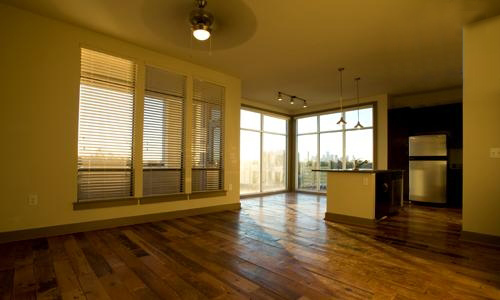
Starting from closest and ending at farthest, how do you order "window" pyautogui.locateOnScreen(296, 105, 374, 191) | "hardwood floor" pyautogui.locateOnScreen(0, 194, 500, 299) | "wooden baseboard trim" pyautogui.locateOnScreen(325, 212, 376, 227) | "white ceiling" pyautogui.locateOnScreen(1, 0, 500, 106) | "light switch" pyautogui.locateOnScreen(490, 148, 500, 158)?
"hardwood floor" pyautogui.locateOnScreen(0, 194, 500, 299), "white ceiling" pyautogui.locateOnScreen(1, 0, 500, 106), "light switch" pyautogui.locateOnScreen(490, 148, 500, 158), "wooden baseboard trim" pyautogui.locateOnScreen(325, 212, 376, 227), "window" pyautogui.locateOnScreen(296, 105, 374, 191)

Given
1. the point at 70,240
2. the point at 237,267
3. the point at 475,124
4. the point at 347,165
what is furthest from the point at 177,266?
the point at 347,165

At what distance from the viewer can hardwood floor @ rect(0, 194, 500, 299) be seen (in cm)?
200

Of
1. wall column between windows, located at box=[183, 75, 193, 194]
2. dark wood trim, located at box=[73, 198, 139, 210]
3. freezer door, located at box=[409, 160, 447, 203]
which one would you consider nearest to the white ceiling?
wall column between windows, located at box=[183, 75, 193, 194]

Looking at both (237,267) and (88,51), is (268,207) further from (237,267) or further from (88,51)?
(88,51)

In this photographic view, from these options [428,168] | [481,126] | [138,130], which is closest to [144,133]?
[138,130]

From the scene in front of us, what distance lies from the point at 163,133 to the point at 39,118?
1.70 metres

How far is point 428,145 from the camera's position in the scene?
20.4ft

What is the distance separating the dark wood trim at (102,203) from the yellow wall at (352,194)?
3.36 m

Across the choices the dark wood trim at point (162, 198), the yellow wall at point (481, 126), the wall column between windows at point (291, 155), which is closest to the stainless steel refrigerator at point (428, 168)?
the yellow wall at point (481, 126)

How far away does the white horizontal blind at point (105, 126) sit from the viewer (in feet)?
12.1

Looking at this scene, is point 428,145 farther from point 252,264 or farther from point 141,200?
point 141,200

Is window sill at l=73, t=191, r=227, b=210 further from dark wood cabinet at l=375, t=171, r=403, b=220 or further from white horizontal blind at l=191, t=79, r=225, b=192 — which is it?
dark wood cabinet at l=375, t=171, r=403, b=220

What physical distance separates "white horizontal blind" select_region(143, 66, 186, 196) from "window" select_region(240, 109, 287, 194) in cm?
288

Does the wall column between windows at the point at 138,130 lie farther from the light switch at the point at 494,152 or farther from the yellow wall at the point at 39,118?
the light switch at the point at 494,152
